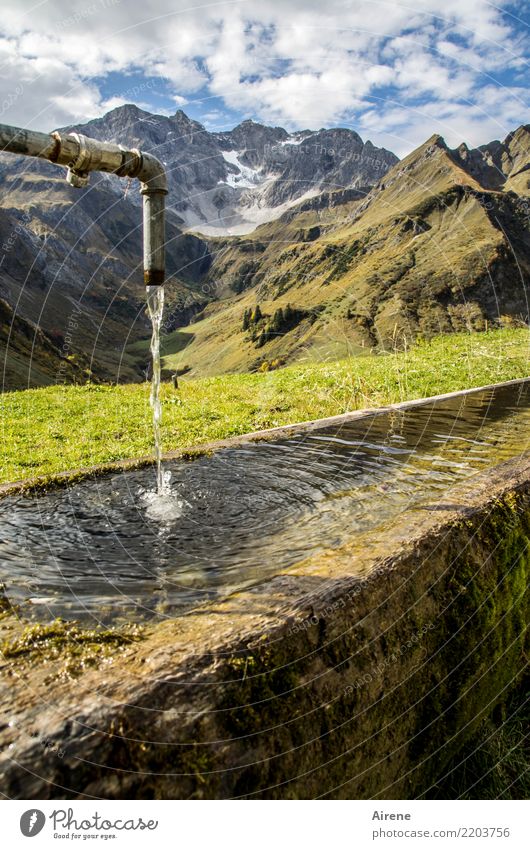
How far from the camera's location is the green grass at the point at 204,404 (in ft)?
35.6

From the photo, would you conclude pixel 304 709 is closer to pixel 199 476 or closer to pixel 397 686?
pixel 397 686

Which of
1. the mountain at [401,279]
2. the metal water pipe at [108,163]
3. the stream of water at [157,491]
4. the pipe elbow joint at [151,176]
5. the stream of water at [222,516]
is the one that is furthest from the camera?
the mountain at [401,279]

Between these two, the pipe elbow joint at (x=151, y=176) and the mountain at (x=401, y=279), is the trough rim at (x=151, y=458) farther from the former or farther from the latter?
the mountain at (x=401, y=279)

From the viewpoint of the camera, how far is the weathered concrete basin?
2346 millimetres

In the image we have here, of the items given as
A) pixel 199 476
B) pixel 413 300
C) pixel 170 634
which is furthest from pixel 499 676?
pixel 413 300

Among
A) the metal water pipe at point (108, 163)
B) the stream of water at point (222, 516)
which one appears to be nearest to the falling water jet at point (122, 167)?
the metal water pipe at point (108, 163)

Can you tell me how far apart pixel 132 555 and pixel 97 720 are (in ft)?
9.03

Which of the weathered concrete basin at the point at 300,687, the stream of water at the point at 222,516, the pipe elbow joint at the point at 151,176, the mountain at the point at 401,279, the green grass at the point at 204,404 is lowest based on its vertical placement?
the weathered concrete basin at the point at 300,687

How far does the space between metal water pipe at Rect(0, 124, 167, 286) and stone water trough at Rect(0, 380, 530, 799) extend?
3799 mm

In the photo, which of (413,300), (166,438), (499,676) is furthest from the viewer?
(413,300)

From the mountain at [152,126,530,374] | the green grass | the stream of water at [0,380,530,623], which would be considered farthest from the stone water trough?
the mountain at [152,126,530,374]

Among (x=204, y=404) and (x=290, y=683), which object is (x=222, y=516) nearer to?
(x=290, y=683)

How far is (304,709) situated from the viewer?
9.52 feet

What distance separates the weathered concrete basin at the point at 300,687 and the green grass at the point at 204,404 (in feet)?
21.4
